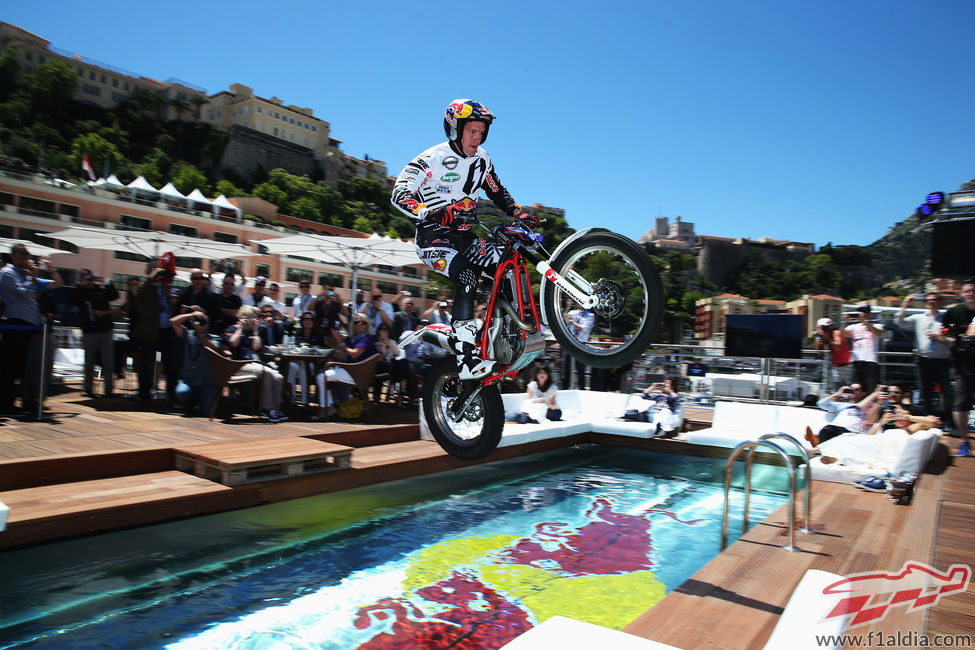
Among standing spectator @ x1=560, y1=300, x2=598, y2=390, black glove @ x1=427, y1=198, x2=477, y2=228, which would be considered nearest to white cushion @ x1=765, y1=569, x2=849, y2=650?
standing spectator @ x1=560, y1=300, x2=598, y2=390

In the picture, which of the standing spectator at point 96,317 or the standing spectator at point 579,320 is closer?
the standing spectator at point 579,320

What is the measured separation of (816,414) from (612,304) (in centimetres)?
844

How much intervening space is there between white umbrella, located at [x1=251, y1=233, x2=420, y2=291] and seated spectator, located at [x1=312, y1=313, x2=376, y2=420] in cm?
162

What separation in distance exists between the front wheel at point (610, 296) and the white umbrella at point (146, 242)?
9724 millimetres

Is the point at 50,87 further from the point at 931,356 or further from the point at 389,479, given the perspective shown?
the point at 931,356

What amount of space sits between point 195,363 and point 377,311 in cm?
282

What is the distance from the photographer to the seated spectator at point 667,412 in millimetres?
10289

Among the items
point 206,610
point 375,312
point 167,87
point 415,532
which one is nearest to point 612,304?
point 206,610

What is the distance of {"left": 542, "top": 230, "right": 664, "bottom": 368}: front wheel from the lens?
2.57m

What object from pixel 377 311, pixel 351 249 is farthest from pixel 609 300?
pixel 351 249

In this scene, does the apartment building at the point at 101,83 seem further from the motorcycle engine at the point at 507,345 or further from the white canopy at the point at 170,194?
the motorcycle engine at the point at 507,345

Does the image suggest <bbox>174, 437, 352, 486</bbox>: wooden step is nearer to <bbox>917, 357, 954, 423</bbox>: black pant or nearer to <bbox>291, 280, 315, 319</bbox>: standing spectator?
<bbox>291, 280, 315, 319</bbox>: standing spectator

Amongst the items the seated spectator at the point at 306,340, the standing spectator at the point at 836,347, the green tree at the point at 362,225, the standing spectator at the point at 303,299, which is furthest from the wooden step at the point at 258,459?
the green tree at the point at 362,225

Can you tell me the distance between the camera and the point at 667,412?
408 inches
